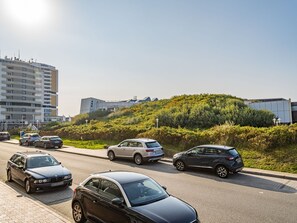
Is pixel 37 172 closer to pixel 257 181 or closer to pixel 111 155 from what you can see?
pixel 111 155

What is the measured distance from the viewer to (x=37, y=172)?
1077 cm

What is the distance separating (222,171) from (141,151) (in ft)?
19.5

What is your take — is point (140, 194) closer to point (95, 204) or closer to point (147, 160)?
point (95, 204)

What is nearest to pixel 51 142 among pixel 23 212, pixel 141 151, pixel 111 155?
pixel 111 155

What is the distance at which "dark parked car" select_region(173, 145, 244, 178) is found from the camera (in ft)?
42.9

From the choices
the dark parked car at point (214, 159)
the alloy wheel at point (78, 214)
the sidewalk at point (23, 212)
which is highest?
the dark parked car at point (214, 159)

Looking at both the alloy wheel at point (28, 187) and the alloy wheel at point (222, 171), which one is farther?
the alloy wheel at point (222, 171)

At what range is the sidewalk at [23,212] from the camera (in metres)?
7.19

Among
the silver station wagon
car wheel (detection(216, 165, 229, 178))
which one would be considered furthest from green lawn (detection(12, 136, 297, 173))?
the silver station wagon

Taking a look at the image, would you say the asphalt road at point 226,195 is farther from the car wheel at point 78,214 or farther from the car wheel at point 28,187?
the car wheel at point 78,214

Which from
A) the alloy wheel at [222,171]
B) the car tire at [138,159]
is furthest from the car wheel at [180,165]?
the car tire at [138,159]

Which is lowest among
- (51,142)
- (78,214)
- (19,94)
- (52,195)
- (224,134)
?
(52,195)

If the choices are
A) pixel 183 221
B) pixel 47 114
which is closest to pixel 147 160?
pixel 183 221

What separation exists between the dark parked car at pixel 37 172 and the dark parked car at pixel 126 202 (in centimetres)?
344
